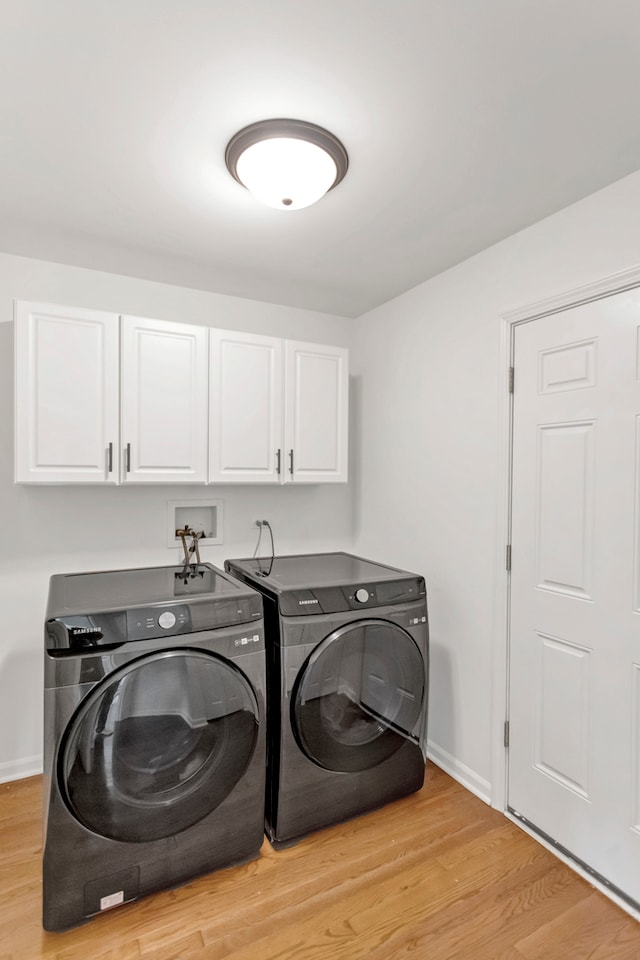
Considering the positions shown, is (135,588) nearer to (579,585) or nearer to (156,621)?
(156,621)

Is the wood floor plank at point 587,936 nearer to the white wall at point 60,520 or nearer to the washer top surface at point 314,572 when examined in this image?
the washer top surface at point 314,572

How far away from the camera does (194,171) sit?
1.65 metres

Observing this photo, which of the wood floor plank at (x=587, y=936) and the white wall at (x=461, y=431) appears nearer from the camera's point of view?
the wood floor plank at (x=587, y=936)

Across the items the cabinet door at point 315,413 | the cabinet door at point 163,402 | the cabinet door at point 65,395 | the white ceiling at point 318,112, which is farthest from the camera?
the cabinet door at point 315,413

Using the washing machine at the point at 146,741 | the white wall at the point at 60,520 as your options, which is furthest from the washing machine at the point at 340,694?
the white wall at the point at 60,520

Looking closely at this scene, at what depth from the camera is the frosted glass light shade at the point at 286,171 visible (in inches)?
57.5

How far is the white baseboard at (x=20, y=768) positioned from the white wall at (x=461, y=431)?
6.33 ft

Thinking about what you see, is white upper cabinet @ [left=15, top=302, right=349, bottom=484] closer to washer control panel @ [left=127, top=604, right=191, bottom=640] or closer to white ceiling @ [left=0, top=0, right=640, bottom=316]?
white ceiling @ [left=0, top=0, right=640, bottom=316]

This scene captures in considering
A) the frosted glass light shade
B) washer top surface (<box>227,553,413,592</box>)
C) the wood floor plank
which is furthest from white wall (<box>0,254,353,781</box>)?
the wood floor plank

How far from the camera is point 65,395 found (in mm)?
2104

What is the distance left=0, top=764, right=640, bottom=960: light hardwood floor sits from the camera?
59.8 inches

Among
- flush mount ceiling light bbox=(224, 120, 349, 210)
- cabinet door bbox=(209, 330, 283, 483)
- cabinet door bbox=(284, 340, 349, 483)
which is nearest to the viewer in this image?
flush mount ceiling light bbox=(224, 120, 349, 210)

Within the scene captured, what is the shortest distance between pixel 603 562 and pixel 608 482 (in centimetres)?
28

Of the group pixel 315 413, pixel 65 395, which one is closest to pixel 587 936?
pixel 315 413
